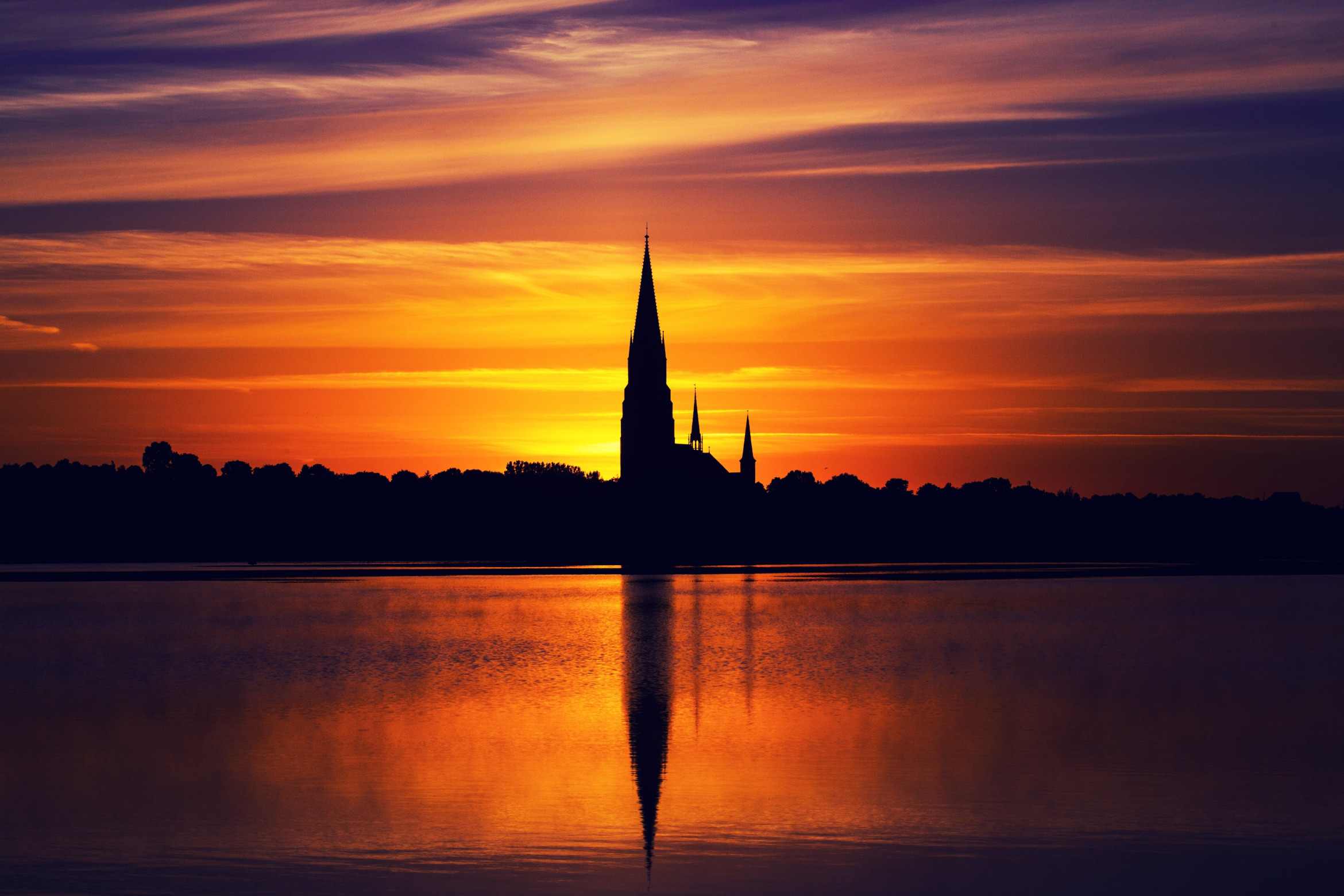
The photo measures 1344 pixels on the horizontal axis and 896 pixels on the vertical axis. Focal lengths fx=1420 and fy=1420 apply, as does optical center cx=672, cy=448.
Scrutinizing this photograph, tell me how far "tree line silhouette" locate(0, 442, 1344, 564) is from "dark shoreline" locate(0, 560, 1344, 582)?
30.4 feet

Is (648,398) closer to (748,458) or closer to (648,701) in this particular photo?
(748,458)

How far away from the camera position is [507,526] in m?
159

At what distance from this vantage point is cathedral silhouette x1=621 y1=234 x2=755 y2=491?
162875mm

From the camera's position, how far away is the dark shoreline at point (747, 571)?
4173 inches

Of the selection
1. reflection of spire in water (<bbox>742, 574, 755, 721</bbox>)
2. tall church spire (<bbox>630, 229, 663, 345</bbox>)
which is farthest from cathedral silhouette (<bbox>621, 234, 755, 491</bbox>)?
reflection of spire in water (<bbox>742, 574, 755, 721</bbox>)

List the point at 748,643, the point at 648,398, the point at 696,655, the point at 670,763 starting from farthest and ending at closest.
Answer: the point at 648,398 < the point at 748,643 < the point at 696,655 < the point at 670,763

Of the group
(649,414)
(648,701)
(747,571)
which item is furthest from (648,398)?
(648,701)

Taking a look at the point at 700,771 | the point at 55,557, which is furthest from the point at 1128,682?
the point at 55,557

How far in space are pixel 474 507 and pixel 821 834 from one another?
14780cm

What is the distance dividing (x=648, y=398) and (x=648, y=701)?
134658 millimetres

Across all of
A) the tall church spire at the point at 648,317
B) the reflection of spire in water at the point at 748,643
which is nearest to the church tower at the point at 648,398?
the tall church spire at the point at 648,317

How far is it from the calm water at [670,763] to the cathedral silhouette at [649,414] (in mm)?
114349

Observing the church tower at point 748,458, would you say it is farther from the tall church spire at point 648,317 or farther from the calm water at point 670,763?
the calm water at point 670,763

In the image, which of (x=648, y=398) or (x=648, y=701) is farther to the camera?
(x=648, y=398)
